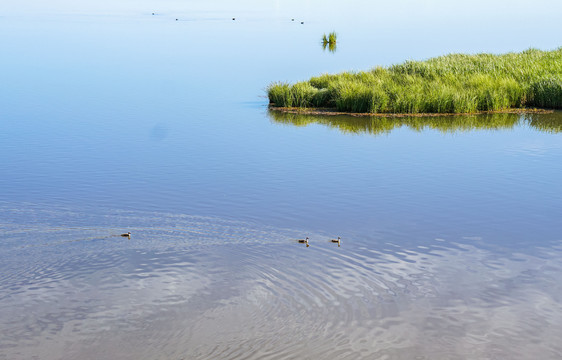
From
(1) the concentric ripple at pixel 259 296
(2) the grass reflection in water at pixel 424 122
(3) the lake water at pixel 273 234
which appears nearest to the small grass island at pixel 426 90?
(2) the grass reflection in water at pixel 424 122

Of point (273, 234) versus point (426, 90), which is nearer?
point (273, 234)

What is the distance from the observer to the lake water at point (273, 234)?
1011cm

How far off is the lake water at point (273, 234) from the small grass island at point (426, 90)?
1.16 m

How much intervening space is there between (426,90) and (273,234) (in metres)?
17.1

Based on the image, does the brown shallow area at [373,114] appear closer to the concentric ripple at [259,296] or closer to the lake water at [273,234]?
the lake water at [273,234]

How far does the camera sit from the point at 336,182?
17844mm

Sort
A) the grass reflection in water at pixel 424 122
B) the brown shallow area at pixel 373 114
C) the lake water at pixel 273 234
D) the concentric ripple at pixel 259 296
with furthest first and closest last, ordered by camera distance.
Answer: the brown shallow area at pixel 373 114, the grass reflection in water at pixel 424 122, the lake water at pixel 273 234, the concentric ripple at pixel 259 296

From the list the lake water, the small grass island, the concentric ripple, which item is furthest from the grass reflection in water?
the concentric ripple

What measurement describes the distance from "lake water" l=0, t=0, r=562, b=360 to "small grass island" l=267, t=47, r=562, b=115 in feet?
3.82

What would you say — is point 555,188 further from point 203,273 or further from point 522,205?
point 203,273

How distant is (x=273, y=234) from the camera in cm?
1384

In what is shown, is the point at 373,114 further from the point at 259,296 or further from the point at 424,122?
the point at 259,296

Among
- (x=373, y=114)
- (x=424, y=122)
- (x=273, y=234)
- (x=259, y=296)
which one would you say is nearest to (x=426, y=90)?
(x=424, y=122)

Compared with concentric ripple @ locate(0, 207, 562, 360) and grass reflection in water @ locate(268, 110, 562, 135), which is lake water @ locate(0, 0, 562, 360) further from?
grass reflection in water @ locate(268, 110, 562, 135)
